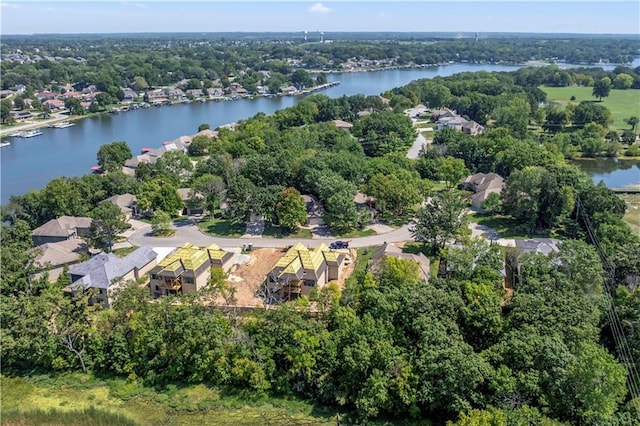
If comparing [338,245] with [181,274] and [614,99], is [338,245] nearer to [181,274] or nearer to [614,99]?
[181,274]

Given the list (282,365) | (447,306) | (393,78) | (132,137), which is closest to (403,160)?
(447,306)

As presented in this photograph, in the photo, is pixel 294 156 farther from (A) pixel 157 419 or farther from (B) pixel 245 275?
(A) pixel 157 419

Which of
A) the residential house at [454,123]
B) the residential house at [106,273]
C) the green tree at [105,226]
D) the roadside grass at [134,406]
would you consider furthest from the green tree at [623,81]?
the roadside grass at [134,406]

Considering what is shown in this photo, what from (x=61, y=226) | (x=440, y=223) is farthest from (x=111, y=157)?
(x=440, y=223)

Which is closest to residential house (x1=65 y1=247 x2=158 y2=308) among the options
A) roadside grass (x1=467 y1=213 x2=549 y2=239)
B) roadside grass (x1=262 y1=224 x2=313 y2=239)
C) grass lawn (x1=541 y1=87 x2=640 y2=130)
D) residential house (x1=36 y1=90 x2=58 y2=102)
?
roadside grass (x1=262 y1=224 x2=313 y2=239)

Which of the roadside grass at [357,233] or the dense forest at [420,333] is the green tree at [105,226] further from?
the roadside grass at [357,233]

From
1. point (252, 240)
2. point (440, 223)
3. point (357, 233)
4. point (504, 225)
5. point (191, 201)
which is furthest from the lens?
point (191, 201)
